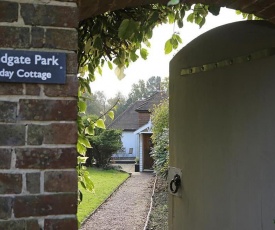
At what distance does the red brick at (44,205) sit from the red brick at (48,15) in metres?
0.74

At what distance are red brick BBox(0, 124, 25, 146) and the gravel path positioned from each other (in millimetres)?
8299

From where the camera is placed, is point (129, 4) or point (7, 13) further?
point (129, 4)

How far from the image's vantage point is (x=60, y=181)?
1.71 m

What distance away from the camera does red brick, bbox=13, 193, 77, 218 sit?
65.8 inches

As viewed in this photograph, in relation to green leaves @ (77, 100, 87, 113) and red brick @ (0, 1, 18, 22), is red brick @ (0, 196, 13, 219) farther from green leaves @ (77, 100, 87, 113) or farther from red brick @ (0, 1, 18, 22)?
green leaves @ (77, 100, 87, 113)

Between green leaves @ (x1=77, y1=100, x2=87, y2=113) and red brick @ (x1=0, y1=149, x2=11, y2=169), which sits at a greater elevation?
green leaves @ (x1=77, y1=100, x2=87, y2=113)

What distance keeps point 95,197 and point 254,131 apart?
12.6 metres

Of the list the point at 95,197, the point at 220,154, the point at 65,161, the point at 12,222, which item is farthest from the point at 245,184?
the point at 95,197

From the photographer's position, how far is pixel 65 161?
1722mm

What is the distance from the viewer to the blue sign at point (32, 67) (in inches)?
66.2

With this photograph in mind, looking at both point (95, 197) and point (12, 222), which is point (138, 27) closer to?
point (12, 222)

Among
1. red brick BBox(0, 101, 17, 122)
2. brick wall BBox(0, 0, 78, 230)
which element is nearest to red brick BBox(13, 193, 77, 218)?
brick wall BBox(0, 0, 78, 230)

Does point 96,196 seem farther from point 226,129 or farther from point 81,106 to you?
point 226,129

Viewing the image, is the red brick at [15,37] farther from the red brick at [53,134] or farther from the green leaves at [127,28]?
the green leaves at [127,28]
